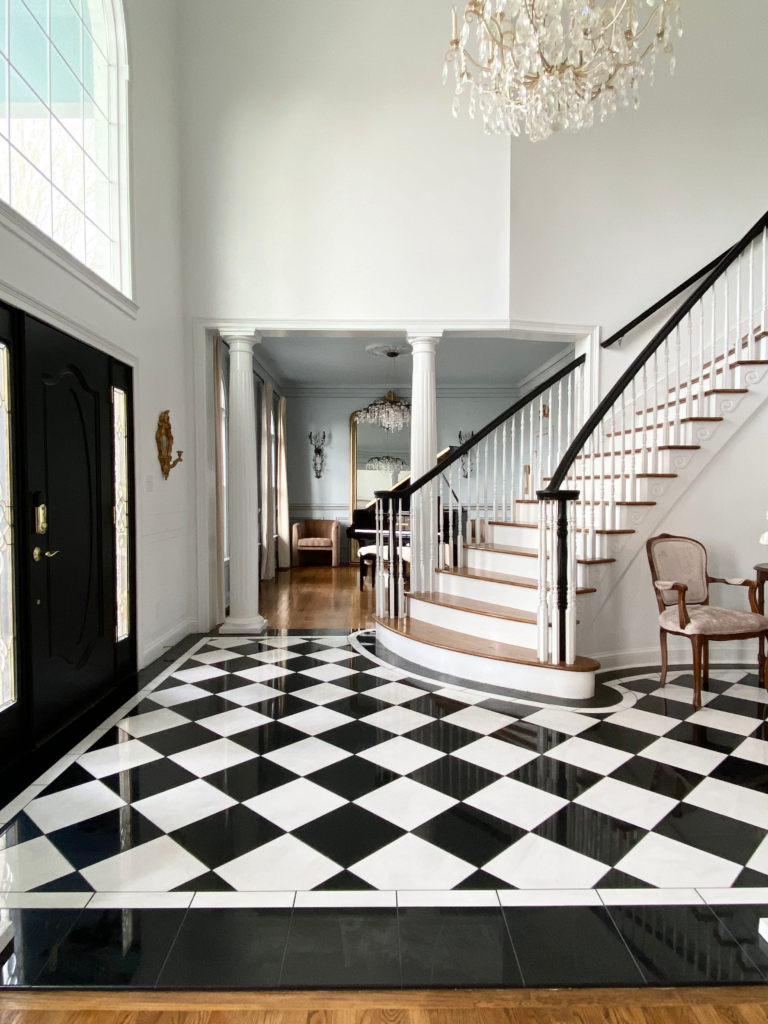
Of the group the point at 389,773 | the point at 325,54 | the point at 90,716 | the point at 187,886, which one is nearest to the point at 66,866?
the point at 187,886

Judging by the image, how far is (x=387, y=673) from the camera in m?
4.14

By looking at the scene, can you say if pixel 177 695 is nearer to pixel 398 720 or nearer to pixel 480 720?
pixel 398 720

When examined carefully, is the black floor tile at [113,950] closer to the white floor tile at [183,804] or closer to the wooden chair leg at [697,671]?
the white floor tile at [183,804]

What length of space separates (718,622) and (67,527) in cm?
369

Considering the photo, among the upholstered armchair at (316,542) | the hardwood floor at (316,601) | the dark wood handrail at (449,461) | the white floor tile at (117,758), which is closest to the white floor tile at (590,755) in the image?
the white floor tile at (117,758)

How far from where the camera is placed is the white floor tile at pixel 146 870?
1927 millimetres

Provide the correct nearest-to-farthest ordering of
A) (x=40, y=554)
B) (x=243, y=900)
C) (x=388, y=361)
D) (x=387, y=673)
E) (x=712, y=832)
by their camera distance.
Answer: (x=243, y=900) < (x=712, y=832) < (x=40, y=554) < (x=387, y=673) < (x=388, y=361)

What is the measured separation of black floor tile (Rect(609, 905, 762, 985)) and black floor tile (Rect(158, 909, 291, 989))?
98 cm

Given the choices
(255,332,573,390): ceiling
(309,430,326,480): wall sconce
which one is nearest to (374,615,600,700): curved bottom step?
(255,332,573,390): ceiling

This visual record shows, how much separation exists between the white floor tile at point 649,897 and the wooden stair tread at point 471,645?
5.51 ft

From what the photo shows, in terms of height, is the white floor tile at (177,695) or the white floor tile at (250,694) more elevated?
the white floor tile at (250,694)

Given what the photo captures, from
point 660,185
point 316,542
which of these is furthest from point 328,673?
point 316,542

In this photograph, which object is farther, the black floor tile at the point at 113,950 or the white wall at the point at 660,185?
the white wall at the point at 660,185

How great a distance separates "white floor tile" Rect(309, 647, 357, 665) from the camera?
4.47m
